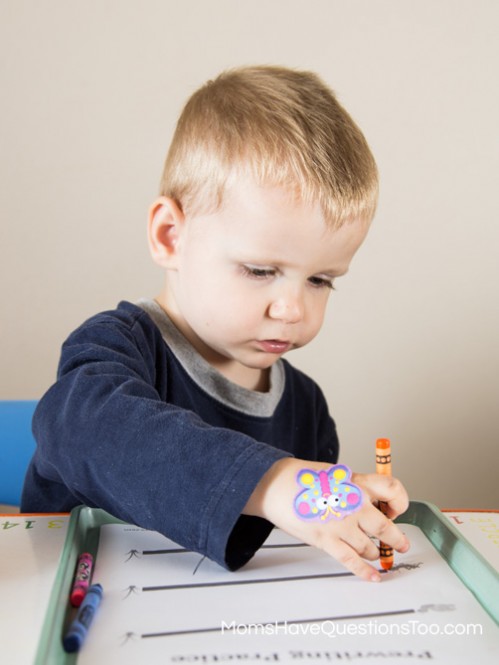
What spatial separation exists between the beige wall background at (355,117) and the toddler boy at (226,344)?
1.70 ft

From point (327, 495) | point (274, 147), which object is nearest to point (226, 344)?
point (274, 147)

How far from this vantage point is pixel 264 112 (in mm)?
718

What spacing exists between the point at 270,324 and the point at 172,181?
0.18m

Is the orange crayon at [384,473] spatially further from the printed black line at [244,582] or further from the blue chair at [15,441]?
the blue chair at [15,441]

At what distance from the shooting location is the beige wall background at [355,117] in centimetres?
130

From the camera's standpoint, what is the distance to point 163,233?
777 millimetres

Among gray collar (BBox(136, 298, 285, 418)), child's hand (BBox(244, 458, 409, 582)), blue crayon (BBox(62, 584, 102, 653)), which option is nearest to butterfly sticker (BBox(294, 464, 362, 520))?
child's hand (BBox(244, 458, 409, 582))

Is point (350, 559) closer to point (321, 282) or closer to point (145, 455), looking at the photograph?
point (145, 455)

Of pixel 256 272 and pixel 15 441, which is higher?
pixel 256 272

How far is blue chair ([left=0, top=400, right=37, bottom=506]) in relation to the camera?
0.96m

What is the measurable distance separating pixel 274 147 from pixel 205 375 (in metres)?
0.26

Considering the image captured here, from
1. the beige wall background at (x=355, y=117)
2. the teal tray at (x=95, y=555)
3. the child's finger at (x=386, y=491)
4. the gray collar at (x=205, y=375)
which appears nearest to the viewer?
the teal tray at (x=95, y=555)

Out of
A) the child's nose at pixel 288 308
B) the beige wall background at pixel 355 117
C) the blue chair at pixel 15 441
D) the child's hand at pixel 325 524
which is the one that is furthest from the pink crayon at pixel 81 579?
the beige wall background at pixel 355 117

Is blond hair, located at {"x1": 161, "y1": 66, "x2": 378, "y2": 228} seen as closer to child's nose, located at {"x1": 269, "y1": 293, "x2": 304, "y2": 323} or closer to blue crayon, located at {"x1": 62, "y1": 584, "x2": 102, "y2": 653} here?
child's nose, located at {"x1": 269, "y1": 293, "x2": 304, "y2": 323}
